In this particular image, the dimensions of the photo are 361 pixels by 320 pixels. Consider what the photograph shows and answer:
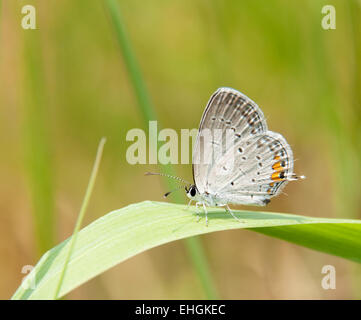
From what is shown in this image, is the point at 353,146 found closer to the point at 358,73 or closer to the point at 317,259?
the point at 358,73

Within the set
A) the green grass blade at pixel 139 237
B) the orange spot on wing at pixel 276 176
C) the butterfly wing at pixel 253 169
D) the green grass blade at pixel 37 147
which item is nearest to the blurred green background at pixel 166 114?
the green grass blade at pixel 37 147

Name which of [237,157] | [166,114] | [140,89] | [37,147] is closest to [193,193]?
[237,157]

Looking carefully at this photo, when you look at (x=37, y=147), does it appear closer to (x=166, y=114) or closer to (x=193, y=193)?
(x=193, y=193)

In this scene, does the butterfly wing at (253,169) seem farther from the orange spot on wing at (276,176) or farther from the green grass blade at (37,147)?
the green grass blade at (37,147)

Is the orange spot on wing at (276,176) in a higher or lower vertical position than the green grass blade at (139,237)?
higher

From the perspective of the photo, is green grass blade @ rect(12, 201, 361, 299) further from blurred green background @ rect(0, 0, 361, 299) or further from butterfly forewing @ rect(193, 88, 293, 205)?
blurred green background @ rect(0, 0, 361, 299)

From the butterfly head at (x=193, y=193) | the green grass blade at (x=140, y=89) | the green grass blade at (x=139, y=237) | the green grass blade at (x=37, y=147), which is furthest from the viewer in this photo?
the green grass blade at (x=37, y=147)

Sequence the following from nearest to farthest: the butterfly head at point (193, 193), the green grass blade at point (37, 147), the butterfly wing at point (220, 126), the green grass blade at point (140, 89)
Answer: the green grass blade at point (140, 89)
the butterfly wing at point (220, 126)
the butterfly head at point (193, 193)
the green grass blade at point (37, 147)
